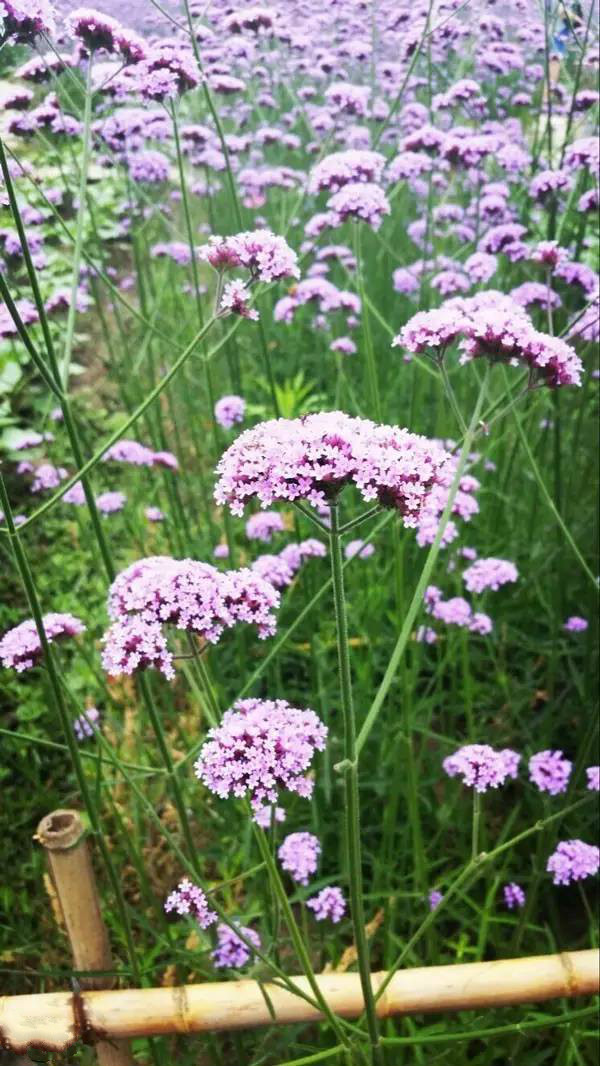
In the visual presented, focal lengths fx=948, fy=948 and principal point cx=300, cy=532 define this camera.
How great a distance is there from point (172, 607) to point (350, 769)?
301 millimetres

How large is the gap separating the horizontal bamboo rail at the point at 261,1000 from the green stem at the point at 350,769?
192 millimetres

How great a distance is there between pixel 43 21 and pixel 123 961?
1.85 metres

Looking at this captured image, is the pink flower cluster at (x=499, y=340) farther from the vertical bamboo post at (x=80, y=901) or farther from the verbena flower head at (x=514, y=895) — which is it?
the verbena flower head at (x=514, y=895)

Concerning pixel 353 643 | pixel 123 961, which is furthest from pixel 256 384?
pixel 123 961

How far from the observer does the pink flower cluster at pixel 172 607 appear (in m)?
1.18

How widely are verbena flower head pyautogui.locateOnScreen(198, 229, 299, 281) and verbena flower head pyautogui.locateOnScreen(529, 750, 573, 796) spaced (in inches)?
41.2

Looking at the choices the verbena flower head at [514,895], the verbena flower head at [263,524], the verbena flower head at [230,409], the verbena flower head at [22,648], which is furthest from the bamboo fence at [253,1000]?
the verbena flower head at [230,409]

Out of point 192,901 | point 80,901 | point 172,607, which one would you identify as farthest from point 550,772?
point 172,607

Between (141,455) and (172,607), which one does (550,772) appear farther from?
(141,455)

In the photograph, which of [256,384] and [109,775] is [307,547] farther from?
[256,384]

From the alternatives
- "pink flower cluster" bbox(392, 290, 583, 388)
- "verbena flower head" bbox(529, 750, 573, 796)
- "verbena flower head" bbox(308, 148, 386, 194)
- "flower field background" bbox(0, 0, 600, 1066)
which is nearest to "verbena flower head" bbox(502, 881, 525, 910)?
"flower field background" bbox(0, 0, 600, 1066)

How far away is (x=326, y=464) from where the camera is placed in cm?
97

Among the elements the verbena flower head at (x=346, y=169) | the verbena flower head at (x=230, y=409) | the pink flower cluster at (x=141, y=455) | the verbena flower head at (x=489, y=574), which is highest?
the verbena flower head at (x=346, y=169)

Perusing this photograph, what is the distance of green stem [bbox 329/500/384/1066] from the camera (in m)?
0.97
